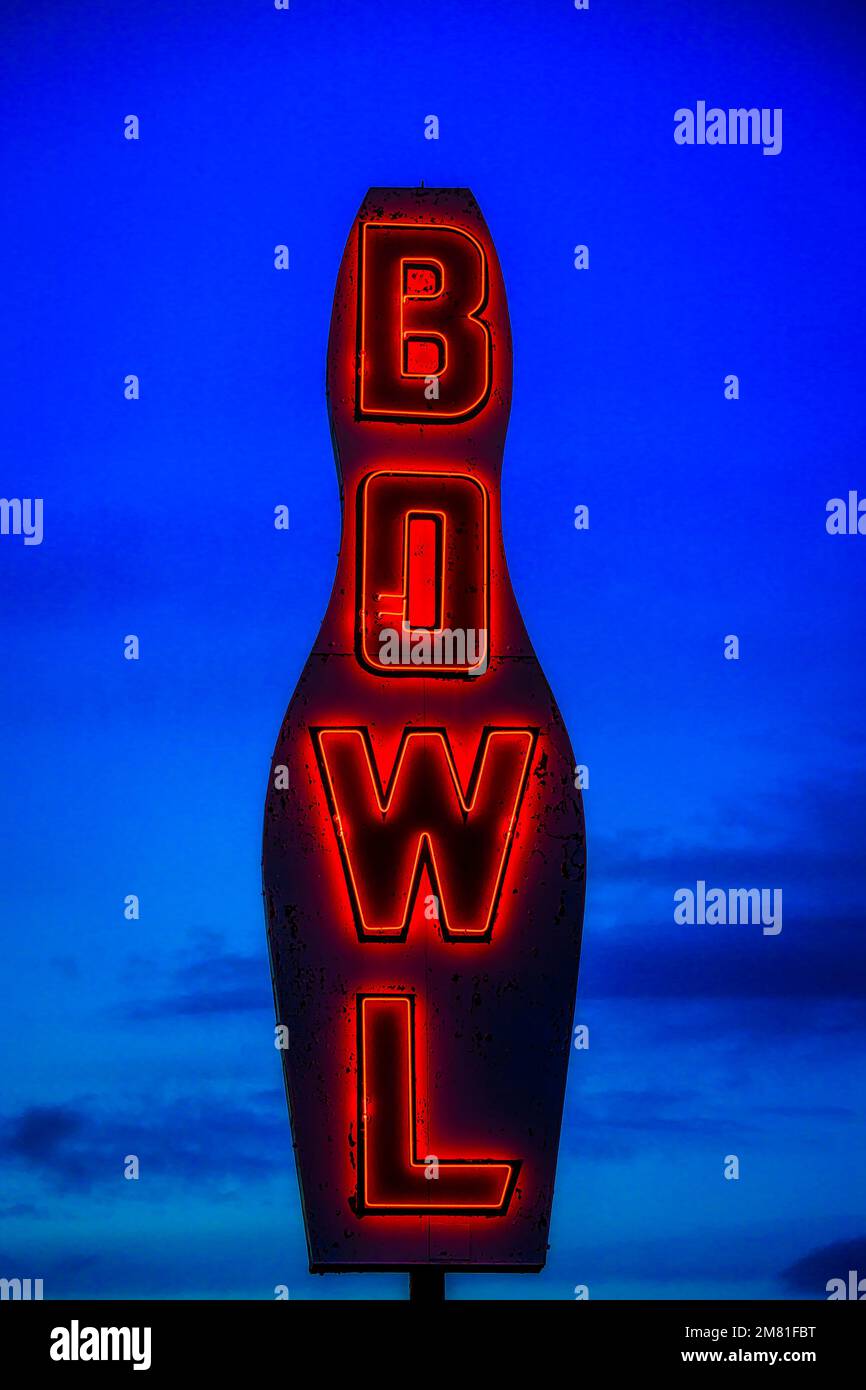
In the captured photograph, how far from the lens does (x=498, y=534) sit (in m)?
17.9

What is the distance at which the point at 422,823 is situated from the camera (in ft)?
56.3

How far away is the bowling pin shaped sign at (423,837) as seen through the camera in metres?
16.6

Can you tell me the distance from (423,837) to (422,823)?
0.39 feet

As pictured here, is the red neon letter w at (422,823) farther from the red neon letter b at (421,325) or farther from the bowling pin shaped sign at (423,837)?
the red neon letter b at (421,325)

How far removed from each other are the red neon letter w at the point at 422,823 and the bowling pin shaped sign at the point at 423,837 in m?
0.02
